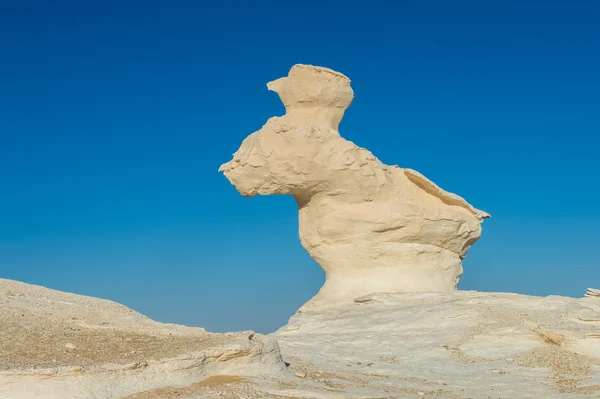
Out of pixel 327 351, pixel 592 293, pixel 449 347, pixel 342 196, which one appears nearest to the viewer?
pixel 449 347

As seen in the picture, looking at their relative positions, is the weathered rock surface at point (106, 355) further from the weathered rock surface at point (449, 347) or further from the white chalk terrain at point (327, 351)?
the weathered rock surface at point (449, 347)

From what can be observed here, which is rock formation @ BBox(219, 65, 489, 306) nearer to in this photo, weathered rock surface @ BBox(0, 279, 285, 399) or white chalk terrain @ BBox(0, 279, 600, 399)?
white chalk terrain @ BBox(0, 279, 600, 399)

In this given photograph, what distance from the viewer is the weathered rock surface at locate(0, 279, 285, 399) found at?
25.9 ft

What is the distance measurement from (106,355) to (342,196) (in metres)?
11.2

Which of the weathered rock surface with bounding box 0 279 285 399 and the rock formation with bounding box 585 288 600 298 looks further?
the rock formation with bounding box 585 288 600 298

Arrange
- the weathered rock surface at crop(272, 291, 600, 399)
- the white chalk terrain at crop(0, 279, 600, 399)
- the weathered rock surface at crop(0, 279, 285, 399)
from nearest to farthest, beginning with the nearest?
1. the weathered rock surface at crop(0, 279, 285, 399)
2. the white chalk terrain at crop(0, 279, 600, 399)
3. the weathered rock surface at crop(272, 291, 600, 399)

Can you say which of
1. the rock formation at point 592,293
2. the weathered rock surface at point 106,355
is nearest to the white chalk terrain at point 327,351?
the weathered rock surface at point 106,355

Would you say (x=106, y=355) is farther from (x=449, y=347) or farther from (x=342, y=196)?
(x=342, y=196)

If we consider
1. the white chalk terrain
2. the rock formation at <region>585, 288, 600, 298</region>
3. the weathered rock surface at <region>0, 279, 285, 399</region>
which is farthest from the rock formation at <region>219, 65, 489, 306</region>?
the weathered rock surface at <region>0, 279, 285, 399</region>

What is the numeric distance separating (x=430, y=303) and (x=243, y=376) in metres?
8.14

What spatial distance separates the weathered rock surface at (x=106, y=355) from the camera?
7.90 meters

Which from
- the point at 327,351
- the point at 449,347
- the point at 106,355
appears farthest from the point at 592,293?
the point at 106,355

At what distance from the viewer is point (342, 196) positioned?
19578mm

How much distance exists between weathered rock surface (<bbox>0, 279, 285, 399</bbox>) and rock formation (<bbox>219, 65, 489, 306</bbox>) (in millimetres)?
7682
